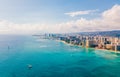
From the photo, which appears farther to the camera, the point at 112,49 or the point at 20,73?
the point at 112,49

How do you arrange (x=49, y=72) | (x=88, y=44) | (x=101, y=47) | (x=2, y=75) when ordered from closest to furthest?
(x=2, y=75) → (x=49, y=72) → (x=101, y=47) → (x=88, y=44)

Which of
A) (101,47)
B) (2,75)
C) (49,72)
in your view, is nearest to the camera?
(2,75)

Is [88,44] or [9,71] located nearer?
[9,71]

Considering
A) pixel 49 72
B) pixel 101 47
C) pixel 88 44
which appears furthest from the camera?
pixel 88 44

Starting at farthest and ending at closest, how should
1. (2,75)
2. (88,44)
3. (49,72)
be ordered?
1. (88,44)
2. (49,72)
3. (2,75)

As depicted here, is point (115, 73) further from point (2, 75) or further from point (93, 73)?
point (2, 75)

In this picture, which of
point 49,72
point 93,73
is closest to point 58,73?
point 49,72

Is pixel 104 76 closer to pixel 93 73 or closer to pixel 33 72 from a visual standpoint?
pixel 93 73

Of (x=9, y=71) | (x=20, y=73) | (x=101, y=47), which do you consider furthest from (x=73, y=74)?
(x=101, y=47)
